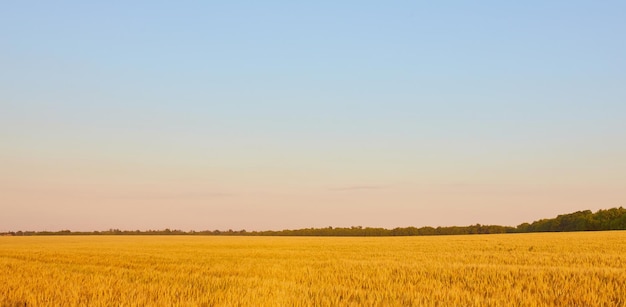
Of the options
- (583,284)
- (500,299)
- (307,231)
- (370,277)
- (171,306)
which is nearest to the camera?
(171,306)

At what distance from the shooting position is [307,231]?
354ft

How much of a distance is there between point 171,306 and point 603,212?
98436 millimetres

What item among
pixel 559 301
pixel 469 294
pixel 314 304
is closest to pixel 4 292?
pixel 314 304

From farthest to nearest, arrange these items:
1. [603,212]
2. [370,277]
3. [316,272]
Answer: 1. [603,212]
2. [316,272]
3. [370,277]

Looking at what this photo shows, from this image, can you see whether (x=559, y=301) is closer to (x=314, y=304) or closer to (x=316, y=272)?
(x=314, y=304)

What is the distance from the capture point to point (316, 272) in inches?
505

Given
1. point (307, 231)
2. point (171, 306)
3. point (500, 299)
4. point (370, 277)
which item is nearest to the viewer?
point (171, 306)

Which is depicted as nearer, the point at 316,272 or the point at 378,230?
the point at 316,272

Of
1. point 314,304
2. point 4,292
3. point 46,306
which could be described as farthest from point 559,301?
point 4,292

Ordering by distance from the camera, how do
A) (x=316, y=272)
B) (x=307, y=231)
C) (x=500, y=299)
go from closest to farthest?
1. (x=500, y=299)
2. (x=316, y=272)
3. (x=307, y=231)

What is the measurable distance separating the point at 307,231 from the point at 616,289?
3904 inches

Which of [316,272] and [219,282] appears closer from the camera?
[219,282]

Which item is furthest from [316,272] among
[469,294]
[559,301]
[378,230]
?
[378,230]

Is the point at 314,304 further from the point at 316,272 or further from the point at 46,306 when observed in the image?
the point at 316,272
